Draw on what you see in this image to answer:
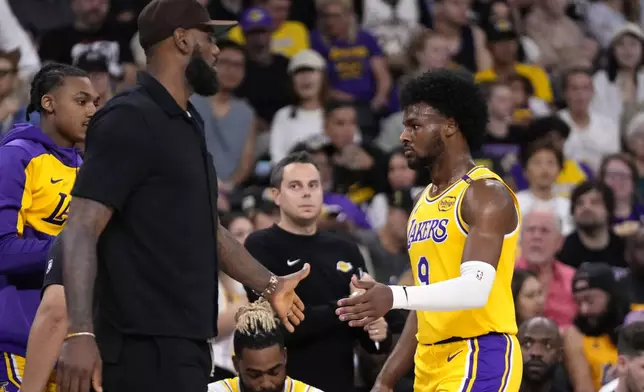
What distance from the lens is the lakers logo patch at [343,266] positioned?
21.5 ft

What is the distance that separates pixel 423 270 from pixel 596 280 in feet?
11.0

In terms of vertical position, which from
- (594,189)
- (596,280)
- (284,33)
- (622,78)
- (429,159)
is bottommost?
(622,78)

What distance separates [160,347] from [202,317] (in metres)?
0.19

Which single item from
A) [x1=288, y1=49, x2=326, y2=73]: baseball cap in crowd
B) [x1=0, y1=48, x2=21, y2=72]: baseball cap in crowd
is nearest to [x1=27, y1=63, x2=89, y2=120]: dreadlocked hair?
[x1=0, y1=48, x2=21, y2=72]: baseball cap in crowd

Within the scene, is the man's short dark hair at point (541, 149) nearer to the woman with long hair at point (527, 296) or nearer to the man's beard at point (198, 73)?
the woman with long hair at point (527, 296)

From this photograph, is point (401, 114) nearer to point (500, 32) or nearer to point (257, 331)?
point (500, 32)

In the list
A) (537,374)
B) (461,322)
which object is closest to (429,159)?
(461,322)

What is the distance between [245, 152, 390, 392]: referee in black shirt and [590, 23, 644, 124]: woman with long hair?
6.78 meters

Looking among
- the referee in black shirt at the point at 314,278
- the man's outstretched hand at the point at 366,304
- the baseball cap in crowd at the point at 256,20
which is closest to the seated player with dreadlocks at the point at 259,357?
the referee in black shirt at the point at 314,278

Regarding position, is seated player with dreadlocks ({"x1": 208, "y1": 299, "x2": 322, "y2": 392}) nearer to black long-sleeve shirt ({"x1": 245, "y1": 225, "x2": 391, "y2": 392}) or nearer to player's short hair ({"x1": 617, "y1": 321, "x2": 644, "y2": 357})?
black long-sleeve shirt ({"x1": 245, "y1": 225, "x2": 391, "y2": 392})

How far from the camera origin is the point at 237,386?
621 centimetres

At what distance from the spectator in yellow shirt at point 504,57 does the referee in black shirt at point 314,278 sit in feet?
19.4

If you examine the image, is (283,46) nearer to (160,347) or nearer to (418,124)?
(418,124)

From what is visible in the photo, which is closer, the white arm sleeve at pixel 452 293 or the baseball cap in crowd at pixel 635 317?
the white arm sleeve at pixel 452 293
